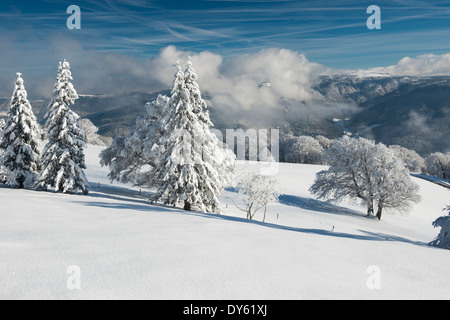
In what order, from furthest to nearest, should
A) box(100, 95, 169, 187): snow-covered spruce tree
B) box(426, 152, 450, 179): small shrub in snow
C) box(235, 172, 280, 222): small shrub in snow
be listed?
box(426, 152, 450, 179): small shrub in snow
box(235, 172, 280, 222): small shrub in snow
box(100, 95, 169, 187): snow-covered spruce tree

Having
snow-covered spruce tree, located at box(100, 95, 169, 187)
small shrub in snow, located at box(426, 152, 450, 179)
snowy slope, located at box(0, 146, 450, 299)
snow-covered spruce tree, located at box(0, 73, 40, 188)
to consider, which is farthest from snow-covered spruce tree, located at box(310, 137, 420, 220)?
small shrub in snow, located at box(426, 152, 450, 179)

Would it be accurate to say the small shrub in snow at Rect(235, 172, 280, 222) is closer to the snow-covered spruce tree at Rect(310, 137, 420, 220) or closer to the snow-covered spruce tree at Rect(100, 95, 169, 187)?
the snow-covered spruce tree at Rect(100, 95, 169, 187)

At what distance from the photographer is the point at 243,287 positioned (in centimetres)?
511

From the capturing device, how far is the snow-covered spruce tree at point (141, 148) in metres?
26.0

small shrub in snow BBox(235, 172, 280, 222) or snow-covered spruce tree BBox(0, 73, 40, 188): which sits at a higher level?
snow-covered spruce tree BBox(0, 73, 40, 188)

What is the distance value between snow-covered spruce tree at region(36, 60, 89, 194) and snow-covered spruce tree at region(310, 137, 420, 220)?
29627mm

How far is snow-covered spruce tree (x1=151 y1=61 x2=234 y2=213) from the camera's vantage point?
Answer: 20219 millimetres

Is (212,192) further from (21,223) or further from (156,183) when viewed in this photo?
(21,223)

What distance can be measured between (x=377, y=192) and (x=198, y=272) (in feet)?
110

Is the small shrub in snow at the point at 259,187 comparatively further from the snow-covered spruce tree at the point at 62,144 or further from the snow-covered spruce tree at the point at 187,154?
the snow-covered spruce tree at the point at 62,144

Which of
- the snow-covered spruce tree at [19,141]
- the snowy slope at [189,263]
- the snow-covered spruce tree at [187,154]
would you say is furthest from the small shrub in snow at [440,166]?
the snow-covered spruce tree at [19,141]

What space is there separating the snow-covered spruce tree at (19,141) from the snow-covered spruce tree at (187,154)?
13.0 m

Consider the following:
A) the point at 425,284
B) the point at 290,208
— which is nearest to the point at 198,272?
the point at 425,284

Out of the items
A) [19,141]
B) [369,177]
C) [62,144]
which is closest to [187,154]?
[62,144]
